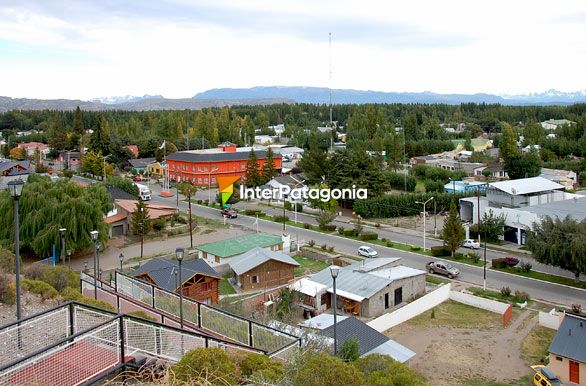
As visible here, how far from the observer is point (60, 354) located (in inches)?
221

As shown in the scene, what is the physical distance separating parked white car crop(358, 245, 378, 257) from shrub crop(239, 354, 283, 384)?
20500 millimetres

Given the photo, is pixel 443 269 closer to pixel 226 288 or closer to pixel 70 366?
pixel 226 288

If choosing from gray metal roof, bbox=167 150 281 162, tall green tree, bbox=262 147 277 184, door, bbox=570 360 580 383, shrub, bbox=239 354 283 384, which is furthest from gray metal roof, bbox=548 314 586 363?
gray metal roof, bbox=167 150 281 162

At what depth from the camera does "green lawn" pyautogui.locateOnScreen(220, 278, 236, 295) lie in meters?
23.2

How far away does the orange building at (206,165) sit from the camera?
2040 inches

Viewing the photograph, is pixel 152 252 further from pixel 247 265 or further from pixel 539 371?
pixel 539 371

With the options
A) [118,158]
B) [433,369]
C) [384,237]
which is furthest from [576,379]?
[118,158]

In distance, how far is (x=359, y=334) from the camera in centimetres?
1564

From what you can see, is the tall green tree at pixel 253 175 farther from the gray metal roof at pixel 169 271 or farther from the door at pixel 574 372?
the door at pixel 574 372

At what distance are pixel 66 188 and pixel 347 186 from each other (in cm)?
1796

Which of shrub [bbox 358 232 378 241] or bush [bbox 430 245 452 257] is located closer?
bush [bbox 430 245 452 257]

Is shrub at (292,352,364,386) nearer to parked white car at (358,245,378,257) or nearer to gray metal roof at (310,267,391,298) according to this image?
gray metal roof at (310,267,391,298)

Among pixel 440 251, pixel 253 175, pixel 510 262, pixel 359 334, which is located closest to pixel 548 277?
pixel 510 262

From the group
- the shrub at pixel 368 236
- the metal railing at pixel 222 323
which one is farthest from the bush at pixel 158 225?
the metal railing at pixel 222 323
